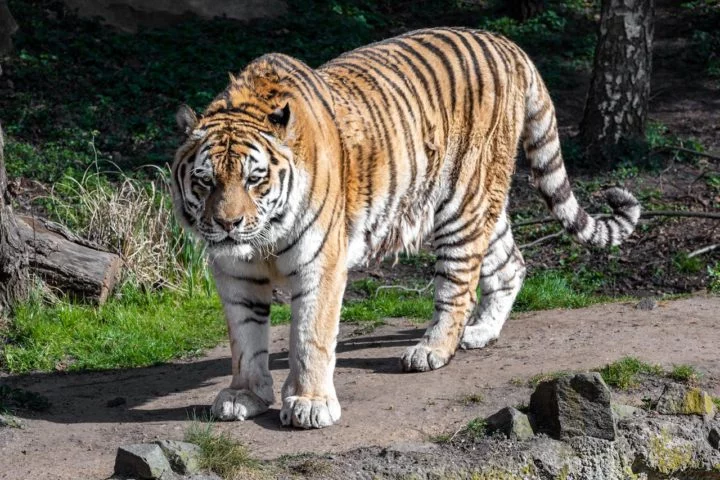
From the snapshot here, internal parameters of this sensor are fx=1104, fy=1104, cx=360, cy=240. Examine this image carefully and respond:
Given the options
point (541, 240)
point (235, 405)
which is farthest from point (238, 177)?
point (541, 240)

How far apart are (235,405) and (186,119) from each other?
1.35 m

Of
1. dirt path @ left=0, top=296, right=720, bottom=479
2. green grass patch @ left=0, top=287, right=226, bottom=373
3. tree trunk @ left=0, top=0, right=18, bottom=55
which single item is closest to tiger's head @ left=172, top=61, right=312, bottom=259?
dirt path @ left=0, top=296, right=720, bottom=479

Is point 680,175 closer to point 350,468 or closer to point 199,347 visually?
point 199,347

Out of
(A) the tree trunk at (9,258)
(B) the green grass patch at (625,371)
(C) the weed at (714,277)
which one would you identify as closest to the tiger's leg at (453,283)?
(B) the green grass patch at (625,371)

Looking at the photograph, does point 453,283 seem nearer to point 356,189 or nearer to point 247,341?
point 356,189

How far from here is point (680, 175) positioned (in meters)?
10.1

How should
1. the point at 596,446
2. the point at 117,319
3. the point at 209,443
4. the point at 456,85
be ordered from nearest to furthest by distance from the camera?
the point at 209,443 → the point at 596,446 → the point at 456,85 → the point at 117,319

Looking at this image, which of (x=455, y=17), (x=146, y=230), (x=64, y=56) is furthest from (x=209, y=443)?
(x=455, y=17)

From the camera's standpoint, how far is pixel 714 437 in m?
5.20

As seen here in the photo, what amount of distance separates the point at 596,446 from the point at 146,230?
429 cm

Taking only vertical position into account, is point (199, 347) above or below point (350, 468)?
below

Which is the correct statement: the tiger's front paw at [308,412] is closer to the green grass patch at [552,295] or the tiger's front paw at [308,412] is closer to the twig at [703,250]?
the green grass patch at [552,295]

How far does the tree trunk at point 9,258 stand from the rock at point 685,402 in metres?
4.26

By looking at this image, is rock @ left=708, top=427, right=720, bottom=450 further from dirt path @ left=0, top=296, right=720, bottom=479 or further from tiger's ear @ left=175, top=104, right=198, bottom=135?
tiger's ear @ left=175, top=104, right=198, bottom=135
